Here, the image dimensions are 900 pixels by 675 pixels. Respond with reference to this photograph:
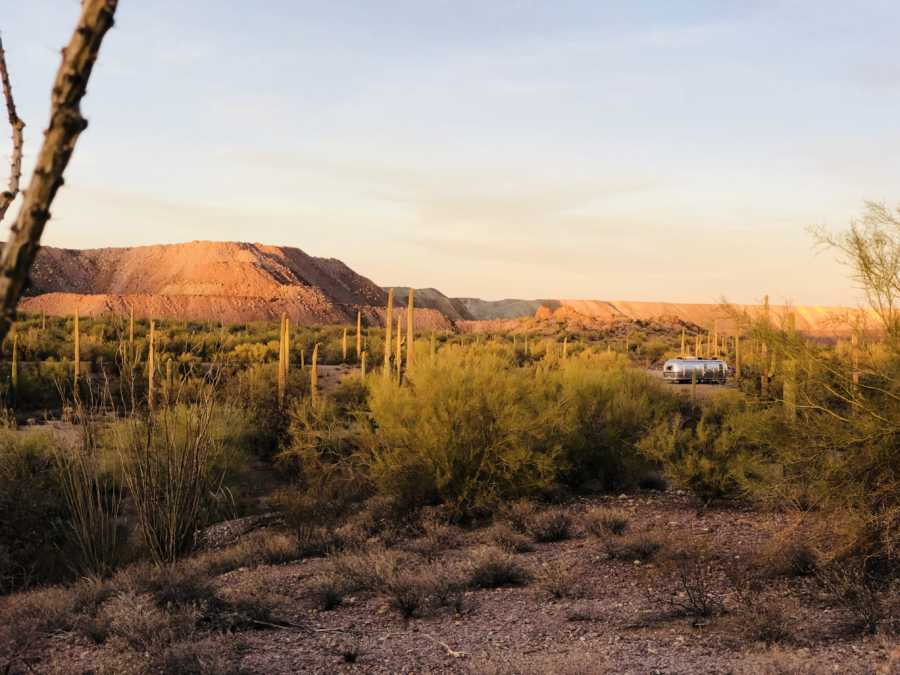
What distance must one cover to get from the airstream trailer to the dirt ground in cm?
2847

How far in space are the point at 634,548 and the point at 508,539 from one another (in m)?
1.95

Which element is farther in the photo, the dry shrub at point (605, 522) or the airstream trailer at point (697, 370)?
the airstream trailer at point (697, 370)

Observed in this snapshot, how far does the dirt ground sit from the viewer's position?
7.41m

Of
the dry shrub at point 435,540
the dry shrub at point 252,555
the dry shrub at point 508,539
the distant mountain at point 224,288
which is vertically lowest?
the dry shrub at point 252,555

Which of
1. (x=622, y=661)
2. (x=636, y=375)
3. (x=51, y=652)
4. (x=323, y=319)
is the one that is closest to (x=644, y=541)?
(x=622, y=661)

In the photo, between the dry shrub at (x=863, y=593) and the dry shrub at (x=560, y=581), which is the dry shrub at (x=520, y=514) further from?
the dry shrub at (x=863, y=593)

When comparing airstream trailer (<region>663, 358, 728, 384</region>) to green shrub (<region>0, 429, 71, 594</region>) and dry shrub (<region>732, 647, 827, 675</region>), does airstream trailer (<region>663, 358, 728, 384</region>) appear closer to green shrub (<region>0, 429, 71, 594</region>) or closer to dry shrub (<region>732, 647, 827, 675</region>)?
green shrub (<region>0, 429, 71, 594</region>)

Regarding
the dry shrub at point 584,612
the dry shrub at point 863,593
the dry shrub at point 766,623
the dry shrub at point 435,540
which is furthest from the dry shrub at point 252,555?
the dry shrub at point 863,593

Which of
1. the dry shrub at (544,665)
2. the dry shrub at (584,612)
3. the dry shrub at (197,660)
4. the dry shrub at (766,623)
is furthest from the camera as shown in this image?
the dry shrub at (584,612)

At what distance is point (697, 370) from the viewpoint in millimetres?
40469

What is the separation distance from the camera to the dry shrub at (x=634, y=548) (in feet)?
38.1

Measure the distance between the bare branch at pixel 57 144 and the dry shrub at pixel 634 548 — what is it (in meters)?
9.86

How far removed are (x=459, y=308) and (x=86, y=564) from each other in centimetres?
14161

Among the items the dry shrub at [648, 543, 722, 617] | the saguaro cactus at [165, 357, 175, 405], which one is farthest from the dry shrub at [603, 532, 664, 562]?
the saguaro cactus at [165, 357, 175, 405]
